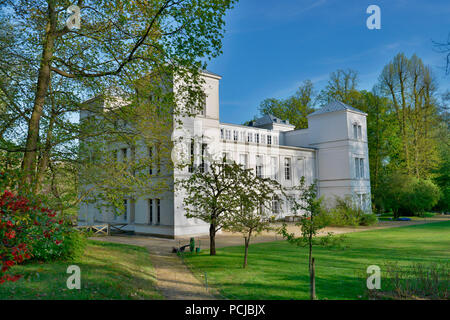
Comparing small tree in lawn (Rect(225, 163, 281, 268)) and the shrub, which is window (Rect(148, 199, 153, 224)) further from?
the shrub

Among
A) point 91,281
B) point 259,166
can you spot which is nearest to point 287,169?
point 259,166

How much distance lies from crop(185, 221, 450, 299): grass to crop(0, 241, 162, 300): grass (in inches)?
84.6

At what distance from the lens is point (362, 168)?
40.7 m

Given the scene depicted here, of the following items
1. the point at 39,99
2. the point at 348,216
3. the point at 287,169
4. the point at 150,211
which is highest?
the point at 39,99

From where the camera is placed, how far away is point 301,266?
12.8 m

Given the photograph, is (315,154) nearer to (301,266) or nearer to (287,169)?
(287,169)

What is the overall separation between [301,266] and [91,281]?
7579mm

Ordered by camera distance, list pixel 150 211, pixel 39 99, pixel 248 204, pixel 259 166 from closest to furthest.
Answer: pixel 39 99, pixel 248 204, pixel 150 211, pixel 259 166

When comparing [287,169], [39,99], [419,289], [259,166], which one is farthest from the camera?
[287,169]

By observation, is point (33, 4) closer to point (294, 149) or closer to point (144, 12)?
point (144, 12)

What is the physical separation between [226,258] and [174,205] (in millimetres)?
10040

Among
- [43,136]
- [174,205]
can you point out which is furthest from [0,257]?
[174,205]

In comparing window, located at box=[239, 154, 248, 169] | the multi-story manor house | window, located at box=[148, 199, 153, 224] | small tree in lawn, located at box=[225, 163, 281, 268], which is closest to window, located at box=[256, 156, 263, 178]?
the multi-story manor house

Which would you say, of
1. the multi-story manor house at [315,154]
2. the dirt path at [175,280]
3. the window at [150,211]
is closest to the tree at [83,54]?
the dirt path at [175,280]
